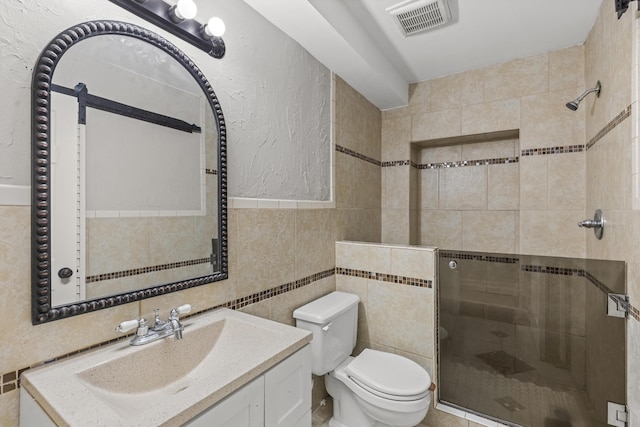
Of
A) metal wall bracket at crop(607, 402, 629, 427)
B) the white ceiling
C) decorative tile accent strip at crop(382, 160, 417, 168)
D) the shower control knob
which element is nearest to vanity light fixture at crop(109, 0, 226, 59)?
the white ceiling

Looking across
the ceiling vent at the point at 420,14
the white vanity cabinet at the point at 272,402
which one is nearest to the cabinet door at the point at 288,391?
the white vanity cabinet at the point at 272,402

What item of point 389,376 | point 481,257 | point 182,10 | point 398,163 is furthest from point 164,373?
point 398,163

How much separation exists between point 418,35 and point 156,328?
2267 millimetres

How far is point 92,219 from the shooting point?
3.32 ft

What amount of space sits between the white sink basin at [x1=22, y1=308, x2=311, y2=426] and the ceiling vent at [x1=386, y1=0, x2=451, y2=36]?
182 cm

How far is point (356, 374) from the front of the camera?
1717 mm

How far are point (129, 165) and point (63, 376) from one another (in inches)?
26.3

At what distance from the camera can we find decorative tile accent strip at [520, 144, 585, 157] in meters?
2.22

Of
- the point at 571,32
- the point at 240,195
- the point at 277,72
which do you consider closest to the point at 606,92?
the point at 571,32

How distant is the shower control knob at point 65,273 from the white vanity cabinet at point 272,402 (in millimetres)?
592

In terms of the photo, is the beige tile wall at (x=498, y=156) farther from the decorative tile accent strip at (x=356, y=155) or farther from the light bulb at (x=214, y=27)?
the light bulb at (x=214, y=27)

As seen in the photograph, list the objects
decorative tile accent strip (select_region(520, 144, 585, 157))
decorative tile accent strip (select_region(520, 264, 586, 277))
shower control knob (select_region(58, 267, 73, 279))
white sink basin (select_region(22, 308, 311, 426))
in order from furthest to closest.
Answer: decorative tile accent strip (select_region(520, 144, 585, 157))
decorative tile accent strip (select_region(520, 264, 586, 277))
shower control knob (select_region(58, 267, 73, 279))
white sink basin (select_region(22, 308, 311, 426))

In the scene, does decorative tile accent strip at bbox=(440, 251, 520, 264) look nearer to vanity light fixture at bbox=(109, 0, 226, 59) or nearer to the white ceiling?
the white ceiling

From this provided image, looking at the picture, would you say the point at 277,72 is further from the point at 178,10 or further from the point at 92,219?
the point at 92,219
